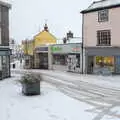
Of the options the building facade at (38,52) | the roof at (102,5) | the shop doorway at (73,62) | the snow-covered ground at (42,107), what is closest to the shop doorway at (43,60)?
the building facade at (38,52)

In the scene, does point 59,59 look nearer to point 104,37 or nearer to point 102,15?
point 104,37

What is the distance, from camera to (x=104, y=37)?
37250 mm

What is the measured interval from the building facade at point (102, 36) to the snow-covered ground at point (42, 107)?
1568 centimetres

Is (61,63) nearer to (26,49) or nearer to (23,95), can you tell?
(26,49)

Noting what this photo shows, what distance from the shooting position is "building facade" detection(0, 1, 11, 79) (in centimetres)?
3325

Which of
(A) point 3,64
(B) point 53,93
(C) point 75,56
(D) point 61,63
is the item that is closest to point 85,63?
(C) point 75,56

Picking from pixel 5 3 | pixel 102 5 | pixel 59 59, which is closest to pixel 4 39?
pixel 5 3

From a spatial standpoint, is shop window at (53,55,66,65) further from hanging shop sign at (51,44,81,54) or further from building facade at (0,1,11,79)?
building facade at (0,1,11,79)

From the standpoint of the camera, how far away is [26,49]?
57.4 meters

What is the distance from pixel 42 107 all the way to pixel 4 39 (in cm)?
1827

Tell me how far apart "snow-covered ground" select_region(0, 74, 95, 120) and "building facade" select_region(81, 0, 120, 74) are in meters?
15.7

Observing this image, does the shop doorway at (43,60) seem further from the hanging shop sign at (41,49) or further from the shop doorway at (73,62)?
the shop doorway at (73,62)

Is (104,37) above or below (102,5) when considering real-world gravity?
below

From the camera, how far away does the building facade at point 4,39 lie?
3325 centimetres
